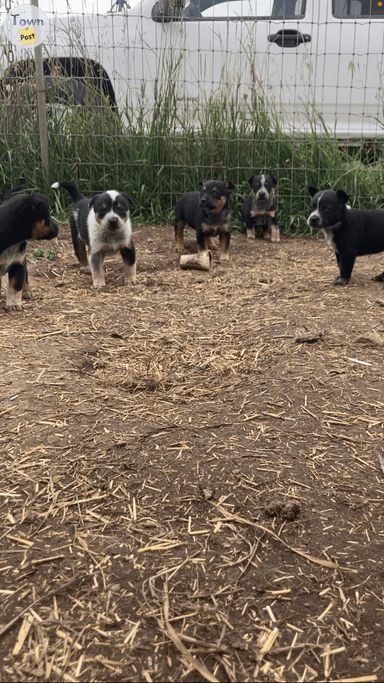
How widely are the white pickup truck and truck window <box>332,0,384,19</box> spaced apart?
0.01 metres

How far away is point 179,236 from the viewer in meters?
7.25

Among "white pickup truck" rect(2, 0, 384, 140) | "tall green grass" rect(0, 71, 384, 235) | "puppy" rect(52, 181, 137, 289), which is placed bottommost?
"puppy" rect(52, 181, 137, 289)

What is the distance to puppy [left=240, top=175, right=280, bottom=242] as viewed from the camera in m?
7.52

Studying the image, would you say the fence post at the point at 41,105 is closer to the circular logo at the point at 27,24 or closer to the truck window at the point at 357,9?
the circular logo at the point at 27,24

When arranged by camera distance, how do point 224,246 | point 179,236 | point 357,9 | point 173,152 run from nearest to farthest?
point 224,246
point 179,236
point 357,9
point 173,152

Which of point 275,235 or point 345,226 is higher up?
point 345,226

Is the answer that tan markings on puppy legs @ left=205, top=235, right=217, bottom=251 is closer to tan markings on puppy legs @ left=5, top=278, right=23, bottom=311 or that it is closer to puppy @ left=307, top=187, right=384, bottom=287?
puppy @ left=307, top=187, right=384, bottom=287

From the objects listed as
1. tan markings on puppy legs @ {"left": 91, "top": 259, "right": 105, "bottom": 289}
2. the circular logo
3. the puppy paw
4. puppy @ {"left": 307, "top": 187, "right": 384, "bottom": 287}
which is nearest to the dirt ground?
the puppy paw

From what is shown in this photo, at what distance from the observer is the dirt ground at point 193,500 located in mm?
1783

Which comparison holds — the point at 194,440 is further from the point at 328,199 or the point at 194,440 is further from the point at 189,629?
the point at 328,199

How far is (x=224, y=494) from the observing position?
2.47m

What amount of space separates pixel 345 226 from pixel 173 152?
11.8 ft

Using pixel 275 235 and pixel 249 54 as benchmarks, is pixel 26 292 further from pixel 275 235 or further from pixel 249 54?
pixel 249 54

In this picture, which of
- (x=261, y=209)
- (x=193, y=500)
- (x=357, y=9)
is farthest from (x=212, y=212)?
(x=193, y=500)
